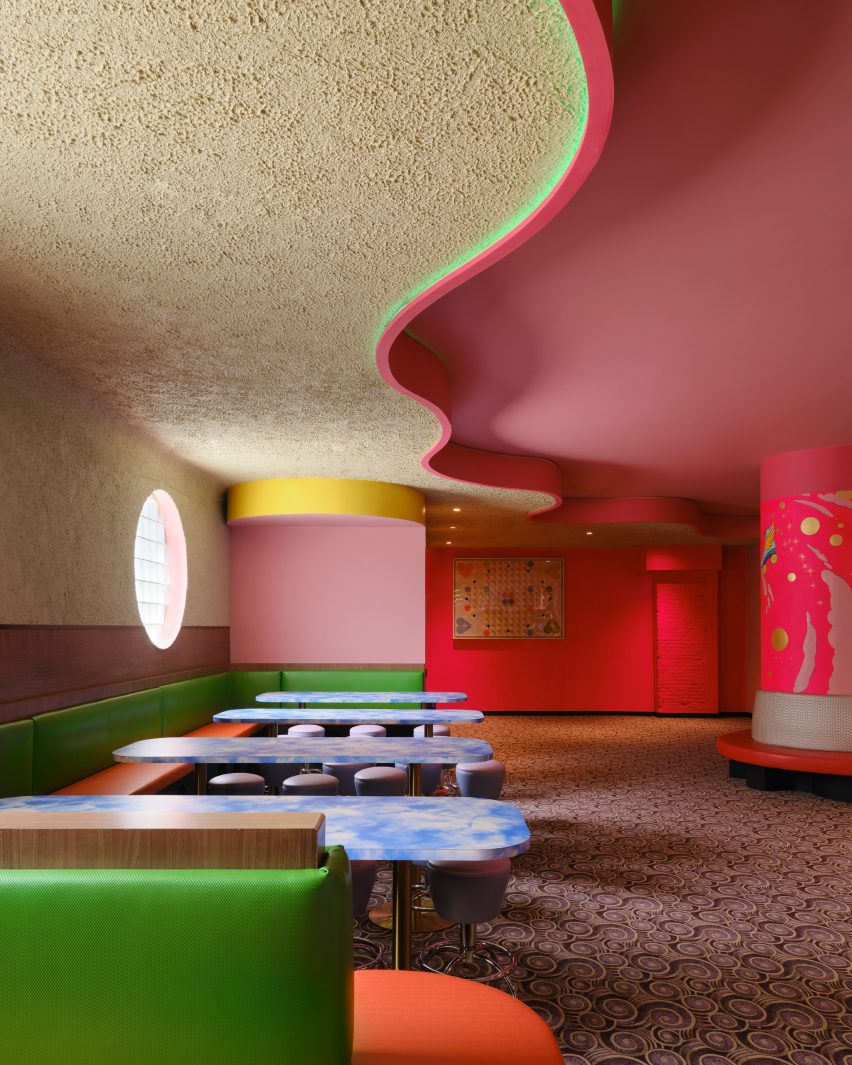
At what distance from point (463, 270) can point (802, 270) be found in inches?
59.7

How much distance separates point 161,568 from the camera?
7.15 meters

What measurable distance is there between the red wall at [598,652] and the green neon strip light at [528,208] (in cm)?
940

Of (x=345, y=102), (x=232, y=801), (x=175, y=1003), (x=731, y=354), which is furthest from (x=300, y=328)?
(x=175, y=1003)

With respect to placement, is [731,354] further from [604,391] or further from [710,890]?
[710,890]

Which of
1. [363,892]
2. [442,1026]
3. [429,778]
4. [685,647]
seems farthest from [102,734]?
[685,647]

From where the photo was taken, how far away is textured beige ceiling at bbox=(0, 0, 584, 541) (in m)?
1.89

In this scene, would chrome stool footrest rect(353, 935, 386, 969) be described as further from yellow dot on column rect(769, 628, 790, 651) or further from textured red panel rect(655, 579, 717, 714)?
textured red panel rect(655, 579, 717, 714)

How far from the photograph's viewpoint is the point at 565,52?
196 centimetres

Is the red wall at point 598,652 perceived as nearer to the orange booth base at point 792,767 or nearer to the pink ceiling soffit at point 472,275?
the pink ceiling soffit at point 472,275

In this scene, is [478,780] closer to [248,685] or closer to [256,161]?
[256,161]

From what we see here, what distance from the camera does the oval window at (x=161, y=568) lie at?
22.3 ft

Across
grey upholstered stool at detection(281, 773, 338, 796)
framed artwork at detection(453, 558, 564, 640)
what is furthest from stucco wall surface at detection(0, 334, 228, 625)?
framed artwork at detection(453, 558, 564, 640)

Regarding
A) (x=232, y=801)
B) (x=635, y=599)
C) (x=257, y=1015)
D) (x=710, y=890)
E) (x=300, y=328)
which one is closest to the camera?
(x=257, y=1015)

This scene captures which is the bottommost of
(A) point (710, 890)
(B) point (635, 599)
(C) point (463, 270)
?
(A) point (710, 890)
